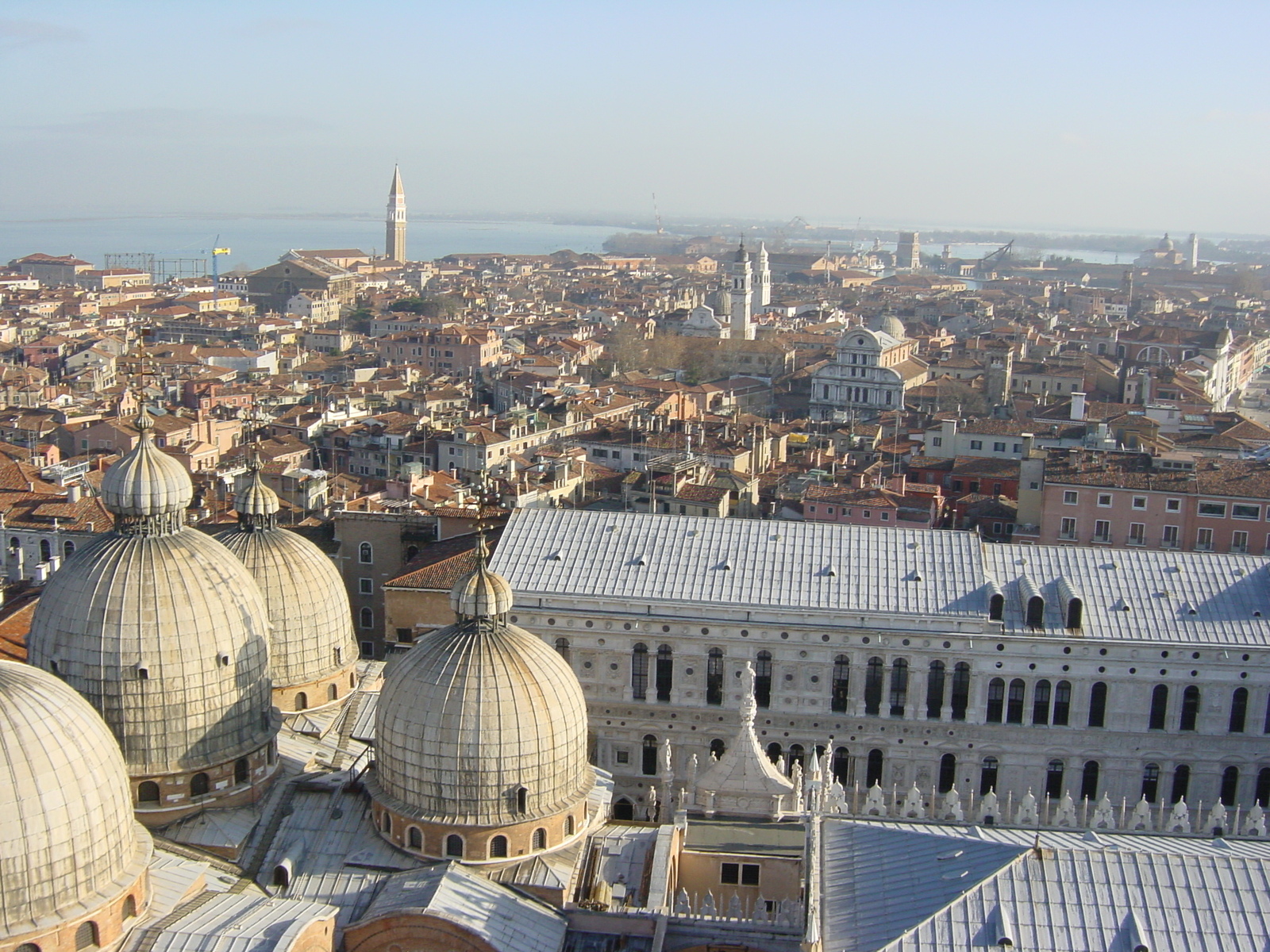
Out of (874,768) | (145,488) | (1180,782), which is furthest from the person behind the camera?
(874,768)

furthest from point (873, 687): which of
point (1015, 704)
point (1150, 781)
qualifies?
point (1150, 781)

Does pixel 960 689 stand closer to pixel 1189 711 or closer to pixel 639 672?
pixel 1189 711

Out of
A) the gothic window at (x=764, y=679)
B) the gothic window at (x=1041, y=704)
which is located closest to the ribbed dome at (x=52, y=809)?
the gothic window at (x=764, y=679)

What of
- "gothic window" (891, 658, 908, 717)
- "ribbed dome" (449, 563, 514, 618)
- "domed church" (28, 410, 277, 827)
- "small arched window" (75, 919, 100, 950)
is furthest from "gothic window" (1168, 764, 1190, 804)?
"small arched window" (75, 919, 100, 950)

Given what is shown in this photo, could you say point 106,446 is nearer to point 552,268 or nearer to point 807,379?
point 807,379

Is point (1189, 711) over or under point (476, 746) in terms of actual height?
under

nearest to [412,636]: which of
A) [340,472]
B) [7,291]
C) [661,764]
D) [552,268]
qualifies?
[661,764]
